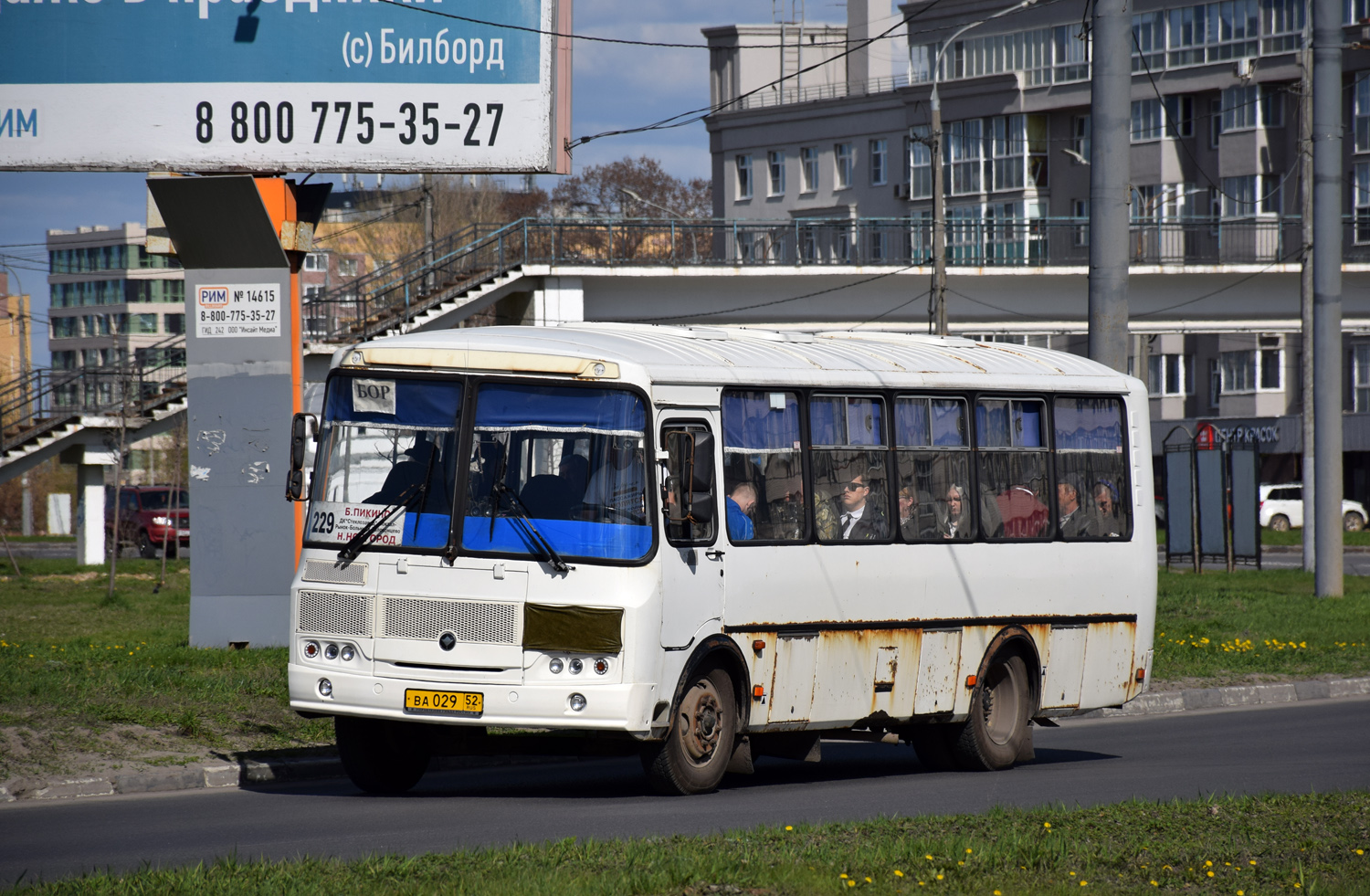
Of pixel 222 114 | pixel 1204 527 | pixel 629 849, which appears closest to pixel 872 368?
pixel 629 849

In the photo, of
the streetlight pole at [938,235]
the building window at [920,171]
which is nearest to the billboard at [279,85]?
the streetlight pole at [938,235]

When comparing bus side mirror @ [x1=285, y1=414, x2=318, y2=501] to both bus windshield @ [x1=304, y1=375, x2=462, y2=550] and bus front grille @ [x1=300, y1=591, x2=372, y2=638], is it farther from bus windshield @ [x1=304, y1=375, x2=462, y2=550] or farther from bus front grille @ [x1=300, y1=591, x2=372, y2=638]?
bus front grille @ [x1=300, y1=591, x2=372, y2=638]

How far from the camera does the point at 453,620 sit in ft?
34.6

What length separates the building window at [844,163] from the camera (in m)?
81.5

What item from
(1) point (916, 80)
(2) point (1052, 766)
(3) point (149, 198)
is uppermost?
(1) point (916, 80)

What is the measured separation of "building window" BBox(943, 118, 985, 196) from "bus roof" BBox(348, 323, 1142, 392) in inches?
2421

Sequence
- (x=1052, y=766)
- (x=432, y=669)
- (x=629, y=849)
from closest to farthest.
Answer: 1. (x=629, y=849)
2. (x=432, y=669)
3. (x=1052, y=766)

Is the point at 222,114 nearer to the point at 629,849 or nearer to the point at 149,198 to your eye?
the point at 149,198

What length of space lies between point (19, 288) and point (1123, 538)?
173ft

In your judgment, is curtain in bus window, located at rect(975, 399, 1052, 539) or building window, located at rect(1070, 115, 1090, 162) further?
building window, located at rect(1070, 115, 1090, 162)

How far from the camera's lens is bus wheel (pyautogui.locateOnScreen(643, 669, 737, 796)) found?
35.8 ft

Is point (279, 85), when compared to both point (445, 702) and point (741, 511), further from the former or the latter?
point (445, 702)

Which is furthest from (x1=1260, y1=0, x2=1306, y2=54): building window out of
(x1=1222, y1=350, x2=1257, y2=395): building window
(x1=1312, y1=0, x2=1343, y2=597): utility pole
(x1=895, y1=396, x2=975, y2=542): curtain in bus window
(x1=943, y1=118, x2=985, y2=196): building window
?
(x1=895, y1=396, x2=975, y2=542): curtain in bus window

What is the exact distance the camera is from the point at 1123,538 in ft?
47.4
